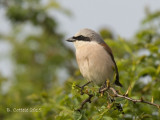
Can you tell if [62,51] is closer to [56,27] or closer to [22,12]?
[56,27]

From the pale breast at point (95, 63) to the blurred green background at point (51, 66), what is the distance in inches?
5.8

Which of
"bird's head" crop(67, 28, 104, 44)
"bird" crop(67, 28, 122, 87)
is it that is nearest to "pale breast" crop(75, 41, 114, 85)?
"bird" crop(67, 28, 122, 87)

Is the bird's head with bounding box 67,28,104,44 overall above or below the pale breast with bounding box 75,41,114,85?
above

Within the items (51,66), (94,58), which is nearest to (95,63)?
(94,58)

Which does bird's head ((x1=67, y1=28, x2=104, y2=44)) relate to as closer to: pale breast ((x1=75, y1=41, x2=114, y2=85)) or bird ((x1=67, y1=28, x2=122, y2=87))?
bird ((x1=67, y1=28, x2=122, y2=87))

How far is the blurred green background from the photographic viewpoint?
347cm

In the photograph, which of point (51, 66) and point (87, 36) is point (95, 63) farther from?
point (51, 66)

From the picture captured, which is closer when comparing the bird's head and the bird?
the bird

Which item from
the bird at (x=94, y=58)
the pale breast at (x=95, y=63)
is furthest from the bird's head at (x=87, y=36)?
the pale breast at (x=95, y=63)

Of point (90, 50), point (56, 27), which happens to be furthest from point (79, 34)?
point (56, 27)

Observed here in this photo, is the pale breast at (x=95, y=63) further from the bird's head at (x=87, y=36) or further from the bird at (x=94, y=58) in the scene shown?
the bird's head at (x=87, y=36)

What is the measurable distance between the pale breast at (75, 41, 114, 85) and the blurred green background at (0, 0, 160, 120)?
0.49 feet

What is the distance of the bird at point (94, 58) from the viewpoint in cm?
394

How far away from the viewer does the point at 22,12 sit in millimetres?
5512
